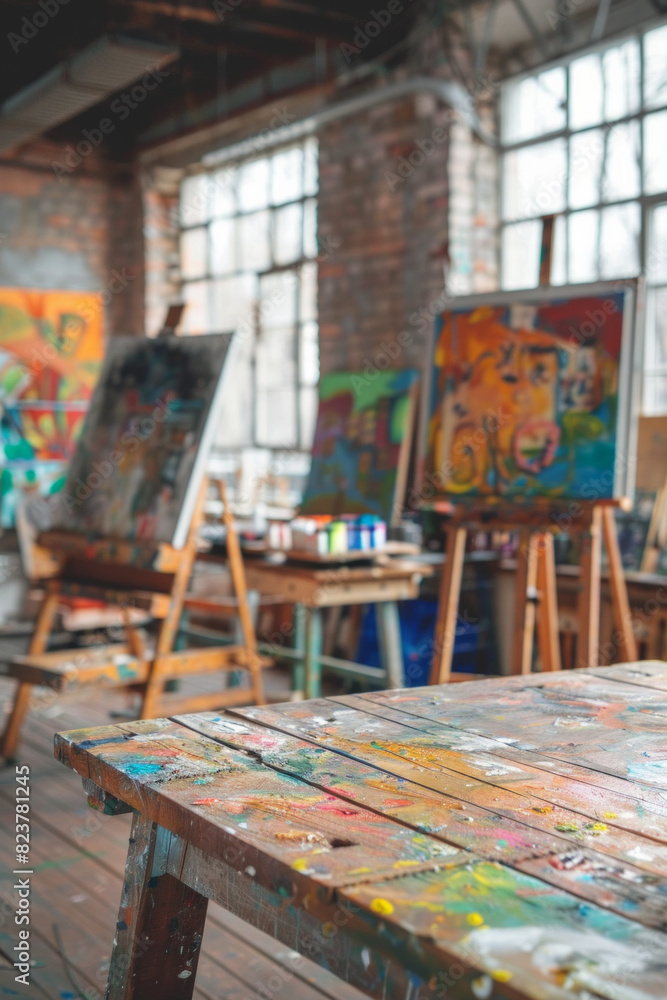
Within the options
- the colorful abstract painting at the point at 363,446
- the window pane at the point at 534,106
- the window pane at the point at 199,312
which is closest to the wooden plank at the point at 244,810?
the colorful abstract painting at the point at 363,446

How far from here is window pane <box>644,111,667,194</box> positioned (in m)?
4.50

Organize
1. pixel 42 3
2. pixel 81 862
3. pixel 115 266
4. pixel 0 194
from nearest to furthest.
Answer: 1. pixel 81 862
2. pixel 42 3
3. pixel 0 194
4. pixel 115 266

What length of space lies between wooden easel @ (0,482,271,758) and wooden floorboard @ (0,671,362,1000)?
140 mm

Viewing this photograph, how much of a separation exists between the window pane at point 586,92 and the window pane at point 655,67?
25 centimetres

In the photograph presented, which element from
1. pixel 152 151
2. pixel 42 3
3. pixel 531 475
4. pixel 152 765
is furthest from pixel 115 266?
pixel 152 765

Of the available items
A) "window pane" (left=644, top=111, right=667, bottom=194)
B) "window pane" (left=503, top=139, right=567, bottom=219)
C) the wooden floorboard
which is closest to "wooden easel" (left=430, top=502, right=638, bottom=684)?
the wooden floorboard

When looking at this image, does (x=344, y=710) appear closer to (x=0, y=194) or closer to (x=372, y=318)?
(x=372, y=318)

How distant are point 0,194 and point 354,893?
24.9 feet

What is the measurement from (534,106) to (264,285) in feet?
8.02

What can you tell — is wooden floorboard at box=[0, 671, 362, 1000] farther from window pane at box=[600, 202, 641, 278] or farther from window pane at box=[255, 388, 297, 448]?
window pane at box=[255, 388, 297, 448]

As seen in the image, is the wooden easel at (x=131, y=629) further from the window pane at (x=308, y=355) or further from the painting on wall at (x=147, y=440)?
the window pane at (x=308, y=355)

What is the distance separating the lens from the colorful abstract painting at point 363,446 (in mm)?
4652

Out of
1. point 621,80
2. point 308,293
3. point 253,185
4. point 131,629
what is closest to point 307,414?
point 308,293

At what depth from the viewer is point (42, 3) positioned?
17.7 feet
